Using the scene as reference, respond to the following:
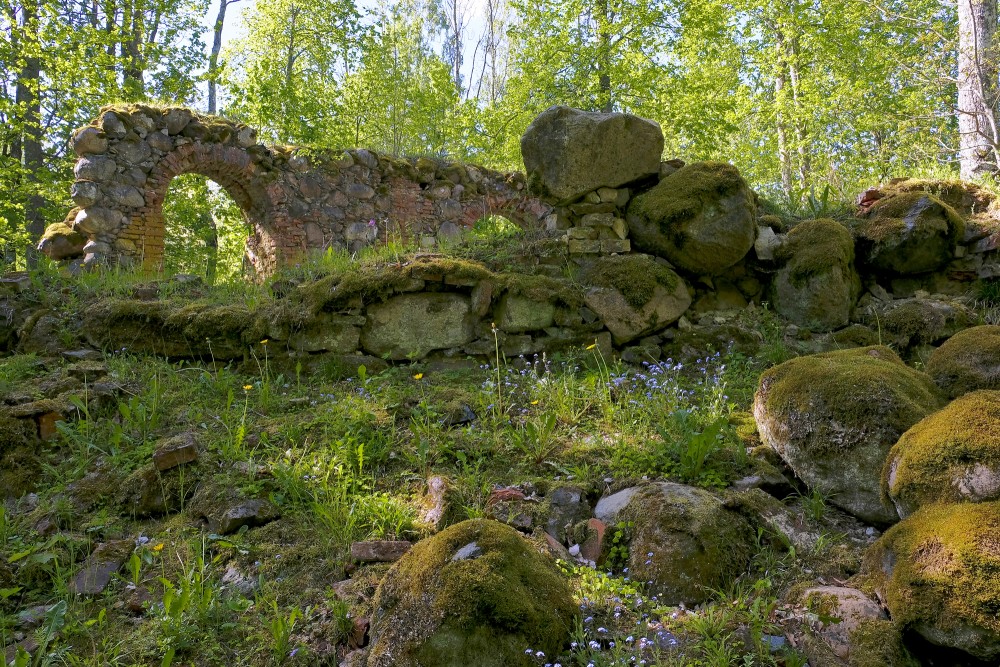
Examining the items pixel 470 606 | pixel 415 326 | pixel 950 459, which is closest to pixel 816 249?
pixel 950 459

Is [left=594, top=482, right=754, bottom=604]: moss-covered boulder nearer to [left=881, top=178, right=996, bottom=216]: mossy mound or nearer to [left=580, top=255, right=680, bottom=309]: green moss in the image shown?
[left=580, top=255, right=680, bottom=309]: green moss

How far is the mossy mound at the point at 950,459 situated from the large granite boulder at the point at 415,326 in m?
3.11

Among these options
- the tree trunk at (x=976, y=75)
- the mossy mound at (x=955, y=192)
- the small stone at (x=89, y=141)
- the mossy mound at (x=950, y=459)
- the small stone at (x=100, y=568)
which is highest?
the tree trunk at (x=976, y=75)

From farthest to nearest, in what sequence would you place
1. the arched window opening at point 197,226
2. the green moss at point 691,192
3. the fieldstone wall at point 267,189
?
the arched window opening at point 197,226 → the fieldstone wall at point 267,189 → the green moss at point 691,192

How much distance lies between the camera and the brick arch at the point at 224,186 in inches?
315

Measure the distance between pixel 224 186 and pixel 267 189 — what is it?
0.64 m

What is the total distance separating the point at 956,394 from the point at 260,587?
365 cm

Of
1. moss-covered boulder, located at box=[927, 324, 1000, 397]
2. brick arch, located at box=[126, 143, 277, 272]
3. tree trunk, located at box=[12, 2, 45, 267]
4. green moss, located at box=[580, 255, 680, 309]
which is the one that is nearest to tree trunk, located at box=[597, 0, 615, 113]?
brick arch, located at box=[126, 143, 277, 272]

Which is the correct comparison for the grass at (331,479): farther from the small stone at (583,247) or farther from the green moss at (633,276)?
the small stone at (583,247)

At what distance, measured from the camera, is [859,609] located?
218 centimetres

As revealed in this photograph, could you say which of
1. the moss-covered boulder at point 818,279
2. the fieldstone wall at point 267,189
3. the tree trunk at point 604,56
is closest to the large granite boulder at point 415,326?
the fieldstone wall at point 267,189

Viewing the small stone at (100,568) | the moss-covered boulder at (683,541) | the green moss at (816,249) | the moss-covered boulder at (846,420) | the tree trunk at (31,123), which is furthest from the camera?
the tree trunk at (31,123)

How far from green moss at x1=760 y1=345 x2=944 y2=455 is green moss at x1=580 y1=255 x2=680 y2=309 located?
1.80 metres

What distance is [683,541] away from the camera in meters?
2.57
